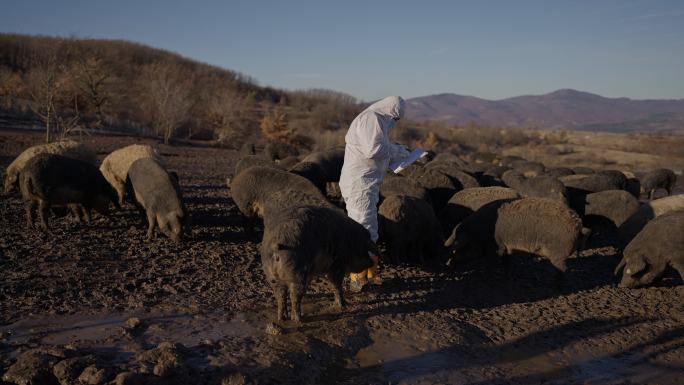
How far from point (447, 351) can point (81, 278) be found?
14.7 ft

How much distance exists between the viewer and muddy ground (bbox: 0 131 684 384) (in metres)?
4.40

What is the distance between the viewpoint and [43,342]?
15.1 ft

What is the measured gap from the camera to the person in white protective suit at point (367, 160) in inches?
255

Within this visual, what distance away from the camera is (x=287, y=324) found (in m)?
5.33

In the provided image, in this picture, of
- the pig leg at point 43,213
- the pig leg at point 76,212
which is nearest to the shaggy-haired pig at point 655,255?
the pig leg at point 43,213

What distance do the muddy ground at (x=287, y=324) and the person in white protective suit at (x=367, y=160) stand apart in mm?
919

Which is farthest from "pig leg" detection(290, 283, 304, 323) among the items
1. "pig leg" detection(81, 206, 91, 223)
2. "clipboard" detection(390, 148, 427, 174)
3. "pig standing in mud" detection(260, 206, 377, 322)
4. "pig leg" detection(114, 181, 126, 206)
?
"pig leg" detection(114, 181, 126, 206)

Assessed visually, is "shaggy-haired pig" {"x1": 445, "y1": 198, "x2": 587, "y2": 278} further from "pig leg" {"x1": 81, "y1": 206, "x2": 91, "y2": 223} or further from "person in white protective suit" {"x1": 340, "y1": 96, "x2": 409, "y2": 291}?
"pig leg" {"x1": 81, "y1": 206, "x2": 91, "y2": 223}

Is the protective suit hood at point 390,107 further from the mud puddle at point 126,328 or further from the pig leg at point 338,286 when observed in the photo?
the mud puddle at point 126,328

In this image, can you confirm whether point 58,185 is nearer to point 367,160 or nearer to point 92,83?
point 367,160

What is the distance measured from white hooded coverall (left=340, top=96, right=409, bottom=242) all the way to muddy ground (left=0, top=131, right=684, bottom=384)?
40.7 inches

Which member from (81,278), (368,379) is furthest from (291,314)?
(81,278)

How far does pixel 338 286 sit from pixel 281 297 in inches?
31.0

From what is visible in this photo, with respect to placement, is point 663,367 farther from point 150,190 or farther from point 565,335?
point 150,190
